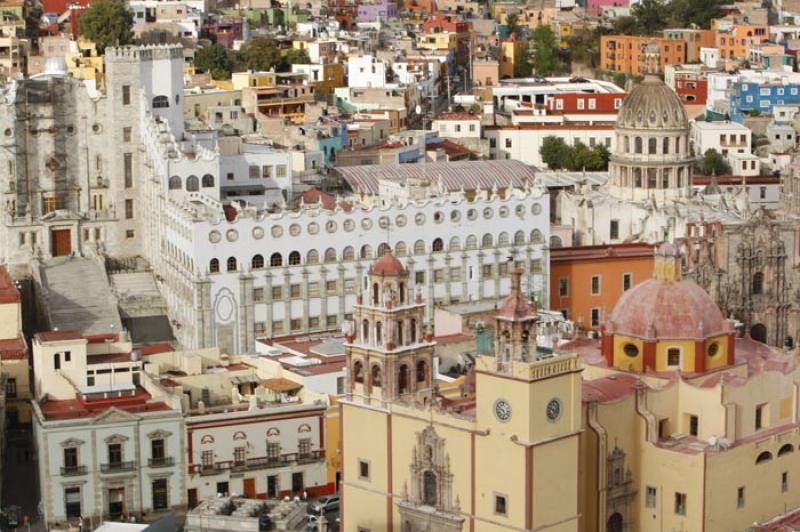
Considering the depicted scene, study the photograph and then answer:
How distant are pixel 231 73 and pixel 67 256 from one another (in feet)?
194

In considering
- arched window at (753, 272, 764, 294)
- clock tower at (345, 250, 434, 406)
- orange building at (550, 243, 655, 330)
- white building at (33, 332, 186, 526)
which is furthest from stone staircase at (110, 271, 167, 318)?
clock tower at (345, 250, 434, 406)

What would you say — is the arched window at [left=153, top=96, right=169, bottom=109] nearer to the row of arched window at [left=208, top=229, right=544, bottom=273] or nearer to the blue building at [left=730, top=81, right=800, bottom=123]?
the row of arched window at [left=208, top=229, right=544, bottom=273]

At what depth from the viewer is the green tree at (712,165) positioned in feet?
501

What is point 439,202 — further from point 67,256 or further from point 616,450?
point 616,450

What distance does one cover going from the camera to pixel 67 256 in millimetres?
115688

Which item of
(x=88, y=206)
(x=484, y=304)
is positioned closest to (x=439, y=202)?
(x=484, y=304)

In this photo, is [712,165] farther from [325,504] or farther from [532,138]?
[325,504]

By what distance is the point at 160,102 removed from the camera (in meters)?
119

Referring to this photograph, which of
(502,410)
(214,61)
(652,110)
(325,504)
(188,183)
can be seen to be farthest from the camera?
(214,61)

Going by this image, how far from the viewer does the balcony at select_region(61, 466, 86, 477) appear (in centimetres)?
8612

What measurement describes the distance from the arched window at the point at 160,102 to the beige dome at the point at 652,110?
25.0 meters

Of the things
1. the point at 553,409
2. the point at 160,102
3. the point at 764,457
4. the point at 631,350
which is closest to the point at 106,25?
the point at 160,102

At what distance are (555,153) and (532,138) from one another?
385cm

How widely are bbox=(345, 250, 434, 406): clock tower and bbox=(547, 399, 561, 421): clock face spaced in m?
5.40
